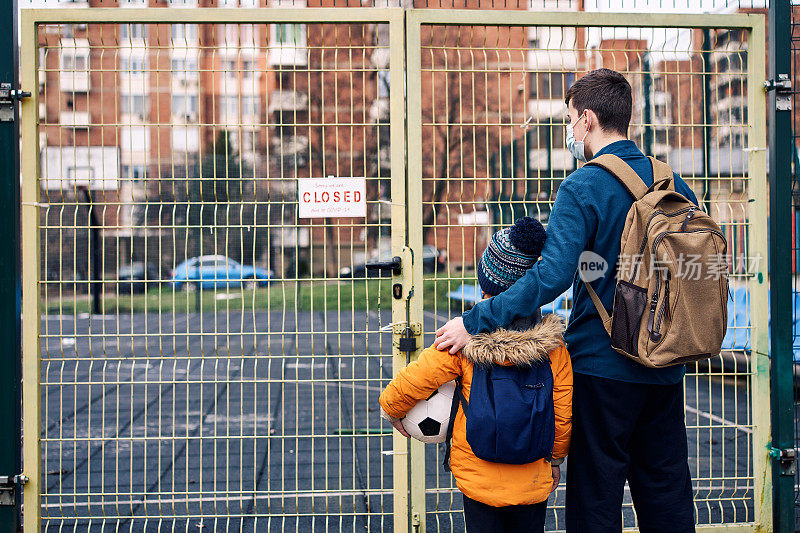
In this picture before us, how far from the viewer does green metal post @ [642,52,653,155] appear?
3822mm

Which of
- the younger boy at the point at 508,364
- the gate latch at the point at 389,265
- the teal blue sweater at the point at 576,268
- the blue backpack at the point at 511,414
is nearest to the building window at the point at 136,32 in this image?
the gate latch at the point at 389,265

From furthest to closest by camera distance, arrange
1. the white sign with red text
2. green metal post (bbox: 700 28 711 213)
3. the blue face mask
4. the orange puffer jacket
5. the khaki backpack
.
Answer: green metal post (bbox: 700 28 711 213) < the white sign with red text < the blue face mask < the orange puffer jacket < the khaki backpack

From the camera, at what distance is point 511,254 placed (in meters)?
2.50

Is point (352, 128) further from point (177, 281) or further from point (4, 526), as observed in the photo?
point (4, 526)

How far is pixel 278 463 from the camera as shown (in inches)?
215

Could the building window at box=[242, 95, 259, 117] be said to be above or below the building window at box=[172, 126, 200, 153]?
above

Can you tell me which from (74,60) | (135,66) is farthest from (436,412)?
(74,60)

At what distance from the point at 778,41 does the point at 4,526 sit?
16.4 feet

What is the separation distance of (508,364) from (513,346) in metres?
0.07

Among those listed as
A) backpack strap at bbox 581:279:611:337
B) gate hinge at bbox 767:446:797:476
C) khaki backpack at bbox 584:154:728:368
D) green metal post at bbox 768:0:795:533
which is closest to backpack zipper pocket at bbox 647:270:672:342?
khaki backpack at bbox 584:154:728:368

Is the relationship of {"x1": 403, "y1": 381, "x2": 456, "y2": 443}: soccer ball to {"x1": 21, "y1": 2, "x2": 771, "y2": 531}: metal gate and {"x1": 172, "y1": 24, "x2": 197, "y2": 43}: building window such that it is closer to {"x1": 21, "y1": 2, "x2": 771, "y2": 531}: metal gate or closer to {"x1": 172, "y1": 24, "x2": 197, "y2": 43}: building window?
{"x1": 21, "y1": 2, "x2": 771, "y2": 531}: metal gate

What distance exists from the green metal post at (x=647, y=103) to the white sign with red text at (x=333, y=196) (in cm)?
167

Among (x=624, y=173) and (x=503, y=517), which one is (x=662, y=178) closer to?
Result: (x=624, y=173)

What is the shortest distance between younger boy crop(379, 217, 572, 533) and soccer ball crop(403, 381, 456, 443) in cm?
5
